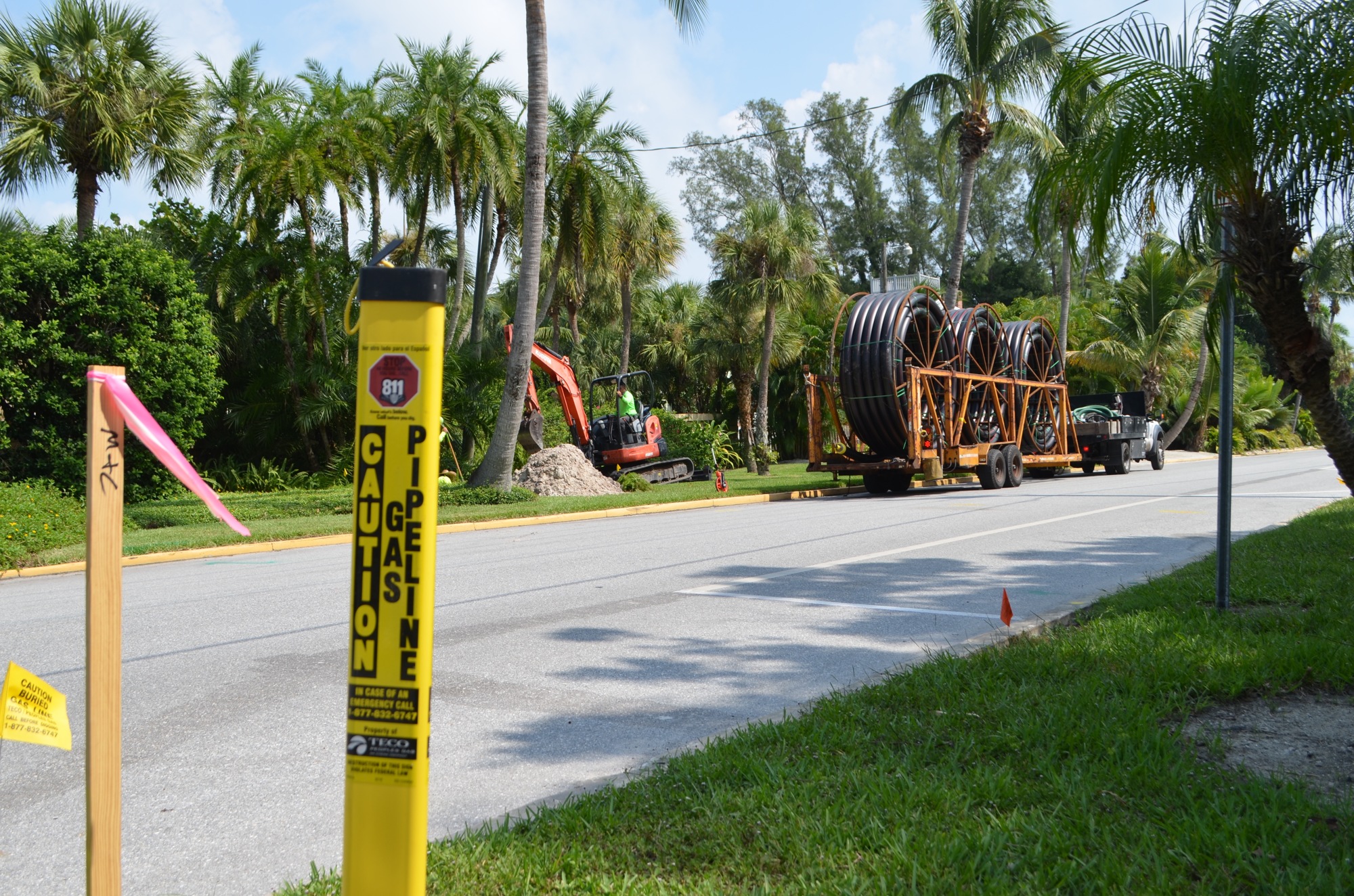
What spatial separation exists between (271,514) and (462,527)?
12.0 feet

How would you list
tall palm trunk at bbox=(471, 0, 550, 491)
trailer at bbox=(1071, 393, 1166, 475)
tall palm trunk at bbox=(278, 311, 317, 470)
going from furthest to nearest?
trailer at bbox=(1071, 393, 1166, 475), tall palm trunk at bbox=(278, 311, 317, 470), tall palm trunk at bbox=(471, 0, 550, 491)

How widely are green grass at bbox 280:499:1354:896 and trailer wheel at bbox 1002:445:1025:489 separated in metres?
17.5

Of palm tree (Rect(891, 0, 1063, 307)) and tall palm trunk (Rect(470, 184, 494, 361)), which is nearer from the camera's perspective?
palm tree (Rect(891, 0, 1063, 307))

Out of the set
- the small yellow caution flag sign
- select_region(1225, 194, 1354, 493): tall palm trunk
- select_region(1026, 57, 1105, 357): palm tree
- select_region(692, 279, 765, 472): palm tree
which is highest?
select_region(692, 279, 765, 472): palm tree

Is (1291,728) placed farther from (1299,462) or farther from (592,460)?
(1299,462)

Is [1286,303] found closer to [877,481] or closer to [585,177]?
[877,481]

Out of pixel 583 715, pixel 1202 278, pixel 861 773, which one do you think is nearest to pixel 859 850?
pixel 861 773

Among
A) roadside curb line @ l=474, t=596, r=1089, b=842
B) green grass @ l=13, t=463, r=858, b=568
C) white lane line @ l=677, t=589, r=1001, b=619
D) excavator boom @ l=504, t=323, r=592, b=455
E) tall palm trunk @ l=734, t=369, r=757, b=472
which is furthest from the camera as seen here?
tall palm trunk @ l=734, t=369, r=757, b=472

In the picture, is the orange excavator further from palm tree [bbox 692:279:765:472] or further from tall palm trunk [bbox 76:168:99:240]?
tall palm trunk [bbox 76:168:99:240]

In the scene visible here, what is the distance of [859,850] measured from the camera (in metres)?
3.22

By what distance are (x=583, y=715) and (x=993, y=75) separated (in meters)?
23.5

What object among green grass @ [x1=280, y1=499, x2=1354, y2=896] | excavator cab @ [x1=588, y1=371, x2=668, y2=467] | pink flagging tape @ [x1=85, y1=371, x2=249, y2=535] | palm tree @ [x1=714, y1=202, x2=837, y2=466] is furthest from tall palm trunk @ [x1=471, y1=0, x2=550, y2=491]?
pink flagging tape @ [x1=85, y1=371, x2=249, y2=535]

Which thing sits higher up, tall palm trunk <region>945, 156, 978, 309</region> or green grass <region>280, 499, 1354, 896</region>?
tall palm trunk <region>945, 156, 978, 309</region>

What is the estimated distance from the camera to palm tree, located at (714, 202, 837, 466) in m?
30.4
